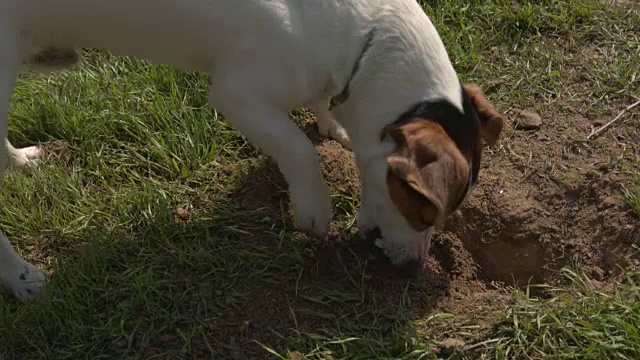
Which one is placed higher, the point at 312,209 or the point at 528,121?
the point at 312,209

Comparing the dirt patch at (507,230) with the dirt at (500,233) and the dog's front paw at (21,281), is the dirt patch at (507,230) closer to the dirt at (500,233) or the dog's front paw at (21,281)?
the dirt at (500,233)

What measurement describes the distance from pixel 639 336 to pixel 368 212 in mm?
1131

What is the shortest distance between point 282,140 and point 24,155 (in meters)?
1.57

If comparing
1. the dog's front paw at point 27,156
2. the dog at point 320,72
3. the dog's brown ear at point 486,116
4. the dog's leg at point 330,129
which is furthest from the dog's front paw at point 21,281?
the dog's brown ear at point 486,116

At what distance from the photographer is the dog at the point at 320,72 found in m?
3.21

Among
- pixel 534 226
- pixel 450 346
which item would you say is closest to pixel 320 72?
pixel 450 346

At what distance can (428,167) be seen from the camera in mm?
2943

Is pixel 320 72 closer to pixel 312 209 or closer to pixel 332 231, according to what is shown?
pixel 312 209

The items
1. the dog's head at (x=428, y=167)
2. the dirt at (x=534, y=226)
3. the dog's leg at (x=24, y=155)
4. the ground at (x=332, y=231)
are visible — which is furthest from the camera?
the dog's leg at (x=24, y=155)

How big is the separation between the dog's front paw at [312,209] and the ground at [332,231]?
0.44 feet

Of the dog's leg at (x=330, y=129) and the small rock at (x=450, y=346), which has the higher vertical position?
the dog's leg at (x=330, y=129)

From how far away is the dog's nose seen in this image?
3.44m

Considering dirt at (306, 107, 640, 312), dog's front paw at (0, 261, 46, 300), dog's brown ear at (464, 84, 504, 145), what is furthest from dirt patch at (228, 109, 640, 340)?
dog's front paw at (0, 261, 46, 300)

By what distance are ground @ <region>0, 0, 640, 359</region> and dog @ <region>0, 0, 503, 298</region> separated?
343 millimetres
